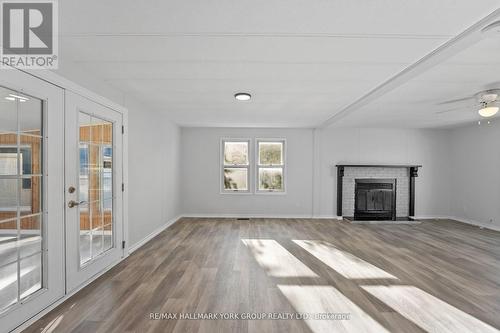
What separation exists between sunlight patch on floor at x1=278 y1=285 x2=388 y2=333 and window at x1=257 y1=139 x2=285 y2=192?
3938 millimetres

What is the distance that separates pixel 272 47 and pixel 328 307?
2.50 meters

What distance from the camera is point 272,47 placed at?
2.15 metres

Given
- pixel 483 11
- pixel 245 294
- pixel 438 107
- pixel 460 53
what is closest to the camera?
pixel 483 11

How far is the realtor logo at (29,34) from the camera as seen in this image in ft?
5.55

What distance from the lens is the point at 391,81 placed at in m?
2.95

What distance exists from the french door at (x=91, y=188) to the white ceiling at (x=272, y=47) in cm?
55

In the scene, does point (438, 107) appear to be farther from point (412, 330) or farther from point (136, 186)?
point (136, 186)

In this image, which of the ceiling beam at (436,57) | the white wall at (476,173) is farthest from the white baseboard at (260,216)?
the ceiling beam at (436,57)

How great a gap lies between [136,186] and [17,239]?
191cm

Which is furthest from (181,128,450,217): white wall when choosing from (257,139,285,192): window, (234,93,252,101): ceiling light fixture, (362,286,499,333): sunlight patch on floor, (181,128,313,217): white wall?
(362,286,499,333): sunlight patch on floor

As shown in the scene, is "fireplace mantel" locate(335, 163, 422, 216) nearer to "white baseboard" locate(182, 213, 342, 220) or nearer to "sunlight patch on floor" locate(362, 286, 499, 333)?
"white baseboard" locate(182, 213, 342, 220)

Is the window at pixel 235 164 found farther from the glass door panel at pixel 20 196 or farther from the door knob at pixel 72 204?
the glass door panel at pixel 20 196

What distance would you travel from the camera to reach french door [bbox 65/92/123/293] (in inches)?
97.9

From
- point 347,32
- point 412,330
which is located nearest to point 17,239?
point 347,32
